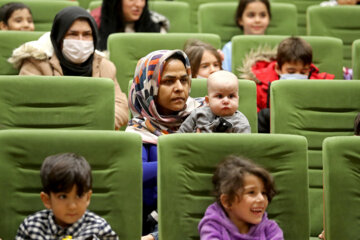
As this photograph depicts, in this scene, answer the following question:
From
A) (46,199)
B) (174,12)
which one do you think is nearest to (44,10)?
(174,12)

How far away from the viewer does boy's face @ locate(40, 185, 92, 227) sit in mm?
1531

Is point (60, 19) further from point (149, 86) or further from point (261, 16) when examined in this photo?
point (261, 16)

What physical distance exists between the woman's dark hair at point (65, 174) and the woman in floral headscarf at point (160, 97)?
0.46 meters

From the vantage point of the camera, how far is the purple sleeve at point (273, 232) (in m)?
1.65

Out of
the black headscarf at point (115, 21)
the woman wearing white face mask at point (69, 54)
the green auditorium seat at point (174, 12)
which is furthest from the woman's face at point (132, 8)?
the woman wearing white face mask at point (69, 54)

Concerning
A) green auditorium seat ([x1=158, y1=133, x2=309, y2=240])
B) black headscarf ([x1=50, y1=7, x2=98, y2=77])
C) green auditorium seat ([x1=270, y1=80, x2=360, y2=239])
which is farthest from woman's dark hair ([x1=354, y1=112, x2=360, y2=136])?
black headscarf ([x1=50, y1=7, x2=98, y2=77])

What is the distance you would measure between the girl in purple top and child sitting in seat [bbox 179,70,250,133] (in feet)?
1.02

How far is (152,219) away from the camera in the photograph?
194 centimetres

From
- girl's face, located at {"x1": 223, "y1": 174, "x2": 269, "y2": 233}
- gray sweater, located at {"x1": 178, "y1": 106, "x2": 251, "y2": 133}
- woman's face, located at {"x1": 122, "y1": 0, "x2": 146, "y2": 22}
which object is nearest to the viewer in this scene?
girl's face, located at {"x1": 223, "y1": 174, "x2": 269, "y2": 233}

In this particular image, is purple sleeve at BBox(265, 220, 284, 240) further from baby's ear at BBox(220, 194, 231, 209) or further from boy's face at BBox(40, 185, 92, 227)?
boy's face at BBox(40, 185, 92, 227)

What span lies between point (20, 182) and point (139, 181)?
0.96 ft

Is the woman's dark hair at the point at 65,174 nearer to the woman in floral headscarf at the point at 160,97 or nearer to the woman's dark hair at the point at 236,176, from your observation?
the woman's dark hair at the point at 236,176

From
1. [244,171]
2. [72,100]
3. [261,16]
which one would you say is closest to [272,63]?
[261,16]

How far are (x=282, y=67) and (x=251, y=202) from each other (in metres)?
1.25
